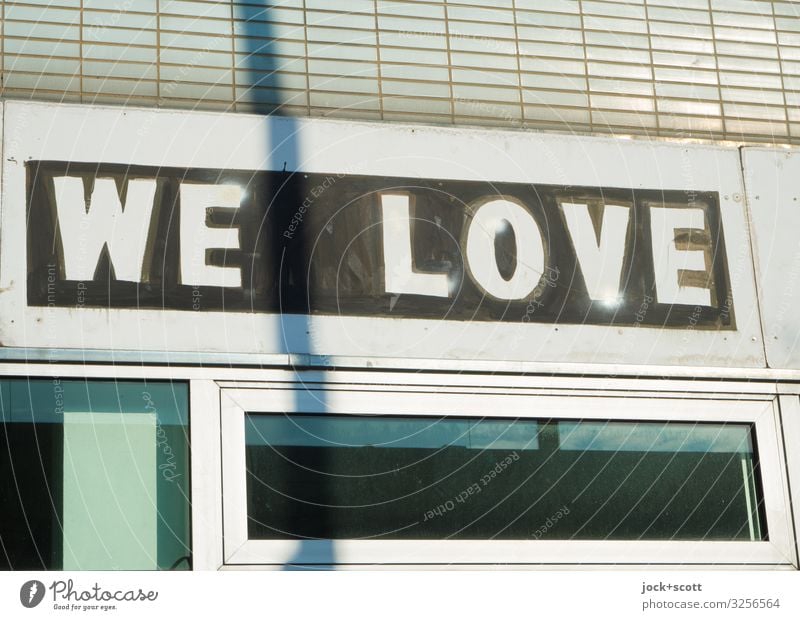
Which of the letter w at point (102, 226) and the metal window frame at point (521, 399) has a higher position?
the letter w at point (102, 226)

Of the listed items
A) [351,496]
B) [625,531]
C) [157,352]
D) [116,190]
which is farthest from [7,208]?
[625,531]

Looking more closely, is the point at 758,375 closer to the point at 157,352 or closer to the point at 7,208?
the point at 157,352

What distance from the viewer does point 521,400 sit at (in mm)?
4875

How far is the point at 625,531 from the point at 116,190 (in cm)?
231

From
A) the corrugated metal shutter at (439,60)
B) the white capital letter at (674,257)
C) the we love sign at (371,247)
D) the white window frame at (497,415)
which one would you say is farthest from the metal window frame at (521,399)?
the corrugated metal shutter at (439,60)

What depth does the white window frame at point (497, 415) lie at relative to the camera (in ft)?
14.9

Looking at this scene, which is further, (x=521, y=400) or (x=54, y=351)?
(x=521, y=400)

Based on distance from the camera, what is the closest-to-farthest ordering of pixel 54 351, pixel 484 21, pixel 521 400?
pixel 54 351 < pixel 521 400 < pixel 484 21

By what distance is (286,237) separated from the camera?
4.83m

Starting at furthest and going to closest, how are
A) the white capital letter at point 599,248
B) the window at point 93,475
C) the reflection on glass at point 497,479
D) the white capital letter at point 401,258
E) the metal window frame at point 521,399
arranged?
1. the white capital letter at point 599,248
2. the white capital letter at point 401,258
3. the reflection on glass at point 497,479
4. the metal window frame at point 521,399
5. the window at point 93,475

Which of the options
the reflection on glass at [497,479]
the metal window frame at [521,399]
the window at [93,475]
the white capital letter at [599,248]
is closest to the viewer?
the window at [93,475]

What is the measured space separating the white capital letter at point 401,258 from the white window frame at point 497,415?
346 mm

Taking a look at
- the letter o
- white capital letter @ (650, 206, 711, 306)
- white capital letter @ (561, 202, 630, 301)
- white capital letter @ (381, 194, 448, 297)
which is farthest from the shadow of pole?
white capital letter @ (650, 206, 711, 306)

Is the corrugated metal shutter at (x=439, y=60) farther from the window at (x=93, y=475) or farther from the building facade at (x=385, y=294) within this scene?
the window at (x=93, y=475)
